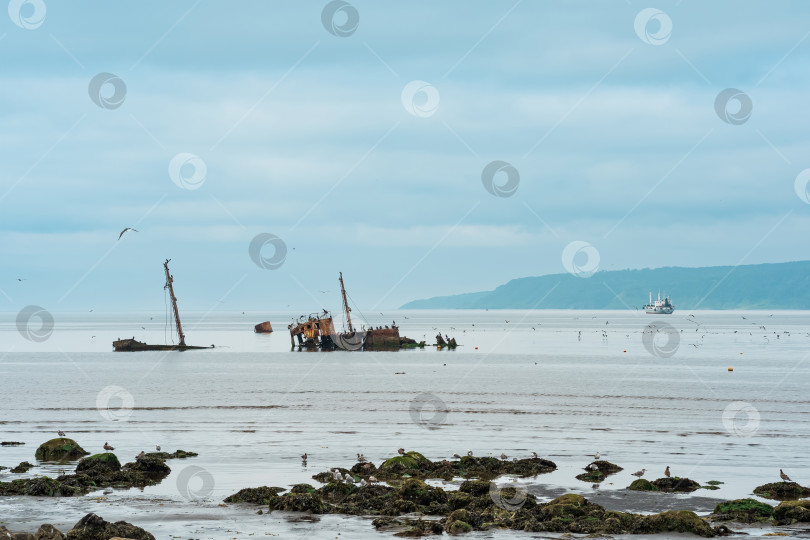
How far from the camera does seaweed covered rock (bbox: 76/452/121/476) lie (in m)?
27.3

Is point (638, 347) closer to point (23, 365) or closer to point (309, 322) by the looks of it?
point (309, 322)

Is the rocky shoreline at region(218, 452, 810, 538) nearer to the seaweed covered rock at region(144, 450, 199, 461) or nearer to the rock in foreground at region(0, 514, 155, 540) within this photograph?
the rock in foreground at region(0, 514, 155, 540)

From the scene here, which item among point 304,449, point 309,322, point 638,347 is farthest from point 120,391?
point 638,347

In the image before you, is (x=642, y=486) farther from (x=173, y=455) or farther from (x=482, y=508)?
(x=173, y=455)

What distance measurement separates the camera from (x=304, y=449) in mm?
34188

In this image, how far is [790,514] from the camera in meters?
21.7

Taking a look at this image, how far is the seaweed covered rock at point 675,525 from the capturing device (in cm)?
2058

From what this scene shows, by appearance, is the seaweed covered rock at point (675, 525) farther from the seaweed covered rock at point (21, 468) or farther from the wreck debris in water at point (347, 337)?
the wreck debris in water at point (347, 337)

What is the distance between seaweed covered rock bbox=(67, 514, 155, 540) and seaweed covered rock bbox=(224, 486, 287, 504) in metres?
5.17

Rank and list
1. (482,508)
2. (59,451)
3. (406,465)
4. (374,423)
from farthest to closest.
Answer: (374,423) → (59,451) → (406,465) → (482,508)

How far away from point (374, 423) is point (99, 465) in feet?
58.6

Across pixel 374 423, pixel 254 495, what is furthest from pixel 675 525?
pixel 374 423

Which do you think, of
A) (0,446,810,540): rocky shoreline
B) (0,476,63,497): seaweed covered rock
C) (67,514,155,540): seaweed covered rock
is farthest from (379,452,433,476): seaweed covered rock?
(67,514,155,540): seaweed covered rock

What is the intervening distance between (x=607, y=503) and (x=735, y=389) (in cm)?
4380
